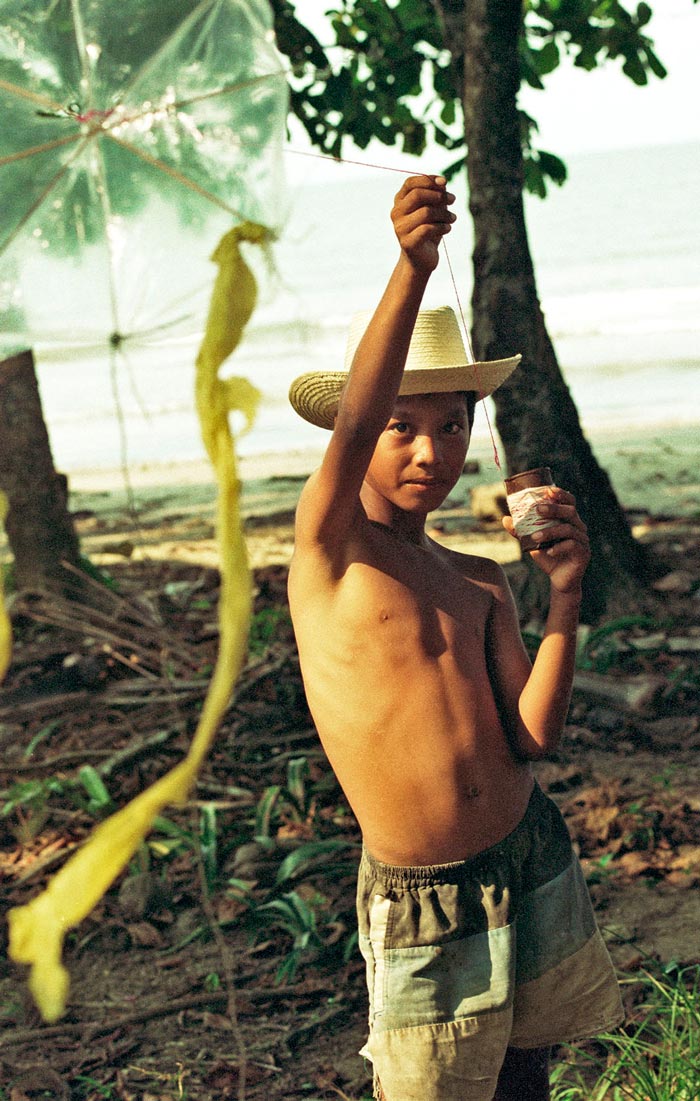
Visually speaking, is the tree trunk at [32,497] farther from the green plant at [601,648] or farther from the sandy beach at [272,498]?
the green plant at [601,648]

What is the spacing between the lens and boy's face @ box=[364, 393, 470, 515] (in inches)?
74.7

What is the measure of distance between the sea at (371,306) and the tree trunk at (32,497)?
0.44 meters

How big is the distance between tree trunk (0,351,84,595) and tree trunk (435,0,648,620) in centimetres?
193

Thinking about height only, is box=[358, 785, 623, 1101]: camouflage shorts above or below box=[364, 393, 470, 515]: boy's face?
below

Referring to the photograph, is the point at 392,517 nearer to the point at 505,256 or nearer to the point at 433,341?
the point at 433,341

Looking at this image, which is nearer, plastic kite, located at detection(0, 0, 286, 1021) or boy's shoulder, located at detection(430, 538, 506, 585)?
plastic kite, located at detection(0, 0, 286, 1021)

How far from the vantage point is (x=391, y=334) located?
5.15ft

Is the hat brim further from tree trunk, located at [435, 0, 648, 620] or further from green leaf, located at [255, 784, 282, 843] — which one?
tree trunk, located at [435, 0, 648, 620]

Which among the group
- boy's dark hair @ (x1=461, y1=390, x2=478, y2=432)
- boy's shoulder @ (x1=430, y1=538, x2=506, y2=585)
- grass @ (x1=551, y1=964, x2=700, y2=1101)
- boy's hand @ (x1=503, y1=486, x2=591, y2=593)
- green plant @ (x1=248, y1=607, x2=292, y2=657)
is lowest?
grass @ (x1=551, y1=964, x2=700, y2=1101)

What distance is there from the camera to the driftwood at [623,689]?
14.3 ft

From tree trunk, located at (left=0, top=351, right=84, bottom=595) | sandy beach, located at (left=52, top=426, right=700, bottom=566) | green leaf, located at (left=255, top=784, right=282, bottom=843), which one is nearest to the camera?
green leaf, located at (left=255, top=784, right=282, bottom=843)

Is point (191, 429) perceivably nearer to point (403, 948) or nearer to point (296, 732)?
point (296, 732)

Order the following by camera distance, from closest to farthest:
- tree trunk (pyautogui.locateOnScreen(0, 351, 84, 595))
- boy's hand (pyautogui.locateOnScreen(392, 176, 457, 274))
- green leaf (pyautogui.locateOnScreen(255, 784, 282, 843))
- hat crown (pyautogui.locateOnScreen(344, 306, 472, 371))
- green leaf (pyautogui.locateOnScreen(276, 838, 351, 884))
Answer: boy's hand (pyautogui.locateOnScreen(392, 176, 457, 274)), hat crown (pyautogui.locateOnScreen(344, 306, 472, 371)), green leaf (pyautogui.locateOnScreen(276, 838, 351, 884)), green leaf (pyautogui.locateOnScreen(255, 784, 282, 843)), tree trunk (pyautogui.locateOnScreen(0, 351, 84, 595))

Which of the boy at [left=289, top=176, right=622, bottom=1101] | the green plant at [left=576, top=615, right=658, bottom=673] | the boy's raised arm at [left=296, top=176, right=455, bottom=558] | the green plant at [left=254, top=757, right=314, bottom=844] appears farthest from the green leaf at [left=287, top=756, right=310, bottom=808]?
the boy's raised arm at [left=296, top=176, right=455, bottom=558]
